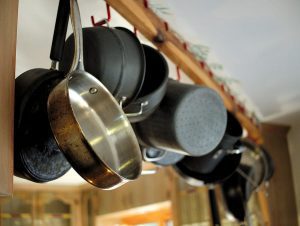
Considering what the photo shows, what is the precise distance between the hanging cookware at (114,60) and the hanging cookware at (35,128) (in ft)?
0.23

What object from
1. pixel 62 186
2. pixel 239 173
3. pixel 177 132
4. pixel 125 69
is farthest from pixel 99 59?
pixel 62 186

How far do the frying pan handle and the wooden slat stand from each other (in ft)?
0.39

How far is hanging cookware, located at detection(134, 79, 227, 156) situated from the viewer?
1206 mm

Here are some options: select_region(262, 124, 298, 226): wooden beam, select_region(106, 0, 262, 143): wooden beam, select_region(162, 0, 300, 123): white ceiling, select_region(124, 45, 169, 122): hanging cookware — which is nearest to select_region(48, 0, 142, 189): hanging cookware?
select_region(124, 45, 169, 122): hanging cookware

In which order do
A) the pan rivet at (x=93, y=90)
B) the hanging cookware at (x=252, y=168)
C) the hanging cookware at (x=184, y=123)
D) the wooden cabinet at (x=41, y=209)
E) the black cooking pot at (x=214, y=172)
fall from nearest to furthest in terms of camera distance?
the pan rivet at (x=93, y=90) < the hanging cookware at (x=184, y=123) < the black cooking pot at (x=214, y=172) < the hanging cookware at (x=252, y=168) < the wooden cabinet at (x=41, y=209)

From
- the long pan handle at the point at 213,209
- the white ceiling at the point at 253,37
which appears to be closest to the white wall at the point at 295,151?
the white ceiling at the point at 253,37

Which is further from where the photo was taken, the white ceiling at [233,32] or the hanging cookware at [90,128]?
the white ceiling at [233,32]

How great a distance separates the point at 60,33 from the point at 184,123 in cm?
43

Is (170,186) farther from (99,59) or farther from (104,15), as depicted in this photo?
(99,59)

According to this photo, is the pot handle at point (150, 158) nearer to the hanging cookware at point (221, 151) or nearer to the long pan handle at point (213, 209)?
the hanging cookware at point (221, 151)

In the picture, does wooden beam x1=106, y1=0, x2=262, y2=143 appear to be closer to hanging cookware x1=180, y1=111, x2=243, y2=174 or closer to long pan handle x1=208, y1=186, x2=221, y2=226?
hanging cookware x1=180, y1=111, x2=243, y2=174

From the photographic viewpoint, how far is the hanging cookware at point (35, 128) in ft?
2.80

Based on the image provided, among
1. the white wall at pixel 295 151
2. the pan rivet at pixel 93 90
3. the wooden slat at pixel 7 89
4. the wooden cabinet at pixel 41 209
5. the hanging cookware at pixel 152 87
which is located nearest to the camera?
the wooden slat at pixel 7 89

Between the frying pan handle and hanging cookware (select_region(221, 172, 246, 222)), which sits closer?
the frying pan handle
